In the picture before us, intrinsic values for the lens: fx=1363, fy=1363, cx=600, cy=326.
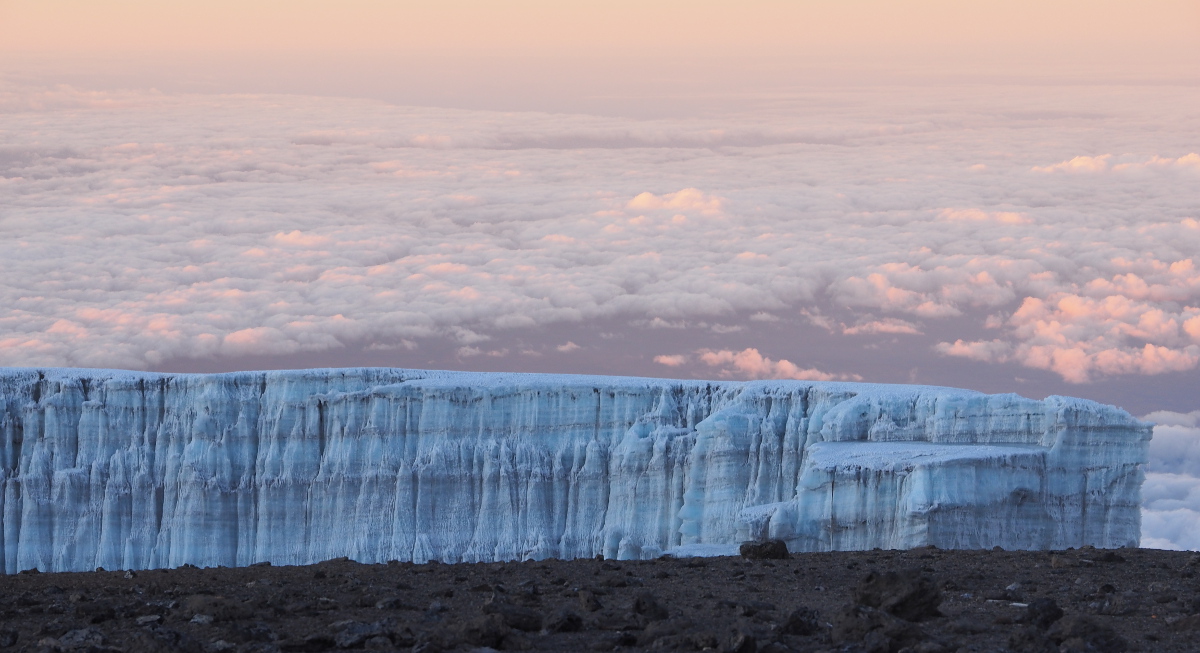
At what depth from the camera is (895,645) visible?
18.1 metres

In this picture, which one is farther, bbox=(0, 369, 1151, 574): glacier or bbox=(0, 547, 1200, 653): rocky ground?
bbox=(0, 369, 1151, 574): glacier

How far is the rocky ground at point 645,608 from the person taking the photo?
728 inches

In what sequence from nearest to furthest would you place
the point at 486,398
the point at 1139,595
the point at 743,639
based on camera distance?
the point at 743,639
the point at 1139,595
the point at 486,398

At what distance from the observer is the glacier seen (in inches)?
2079

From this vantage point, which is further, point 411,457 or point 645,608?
point 411,457

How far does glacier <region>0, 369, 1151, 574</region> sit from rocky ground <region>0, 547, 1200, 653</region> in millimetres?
21288

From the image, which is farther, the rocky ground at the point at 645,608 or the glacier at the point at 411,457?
the glacier at the point at 411,457

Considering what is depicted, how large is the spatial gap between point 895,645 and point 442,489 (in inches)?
1583

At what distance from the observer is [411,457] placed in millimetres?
57500

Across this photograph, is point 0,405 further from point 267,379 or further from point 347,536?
point 347,536

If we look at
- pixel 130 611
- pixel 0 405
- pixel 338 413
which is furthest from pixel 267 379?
pixel 130 611

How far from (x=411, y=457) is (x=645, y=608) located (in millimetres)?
37546

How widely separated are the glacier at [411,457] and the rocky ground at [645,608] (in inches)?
838

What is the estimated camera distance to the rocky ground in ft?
60.6
